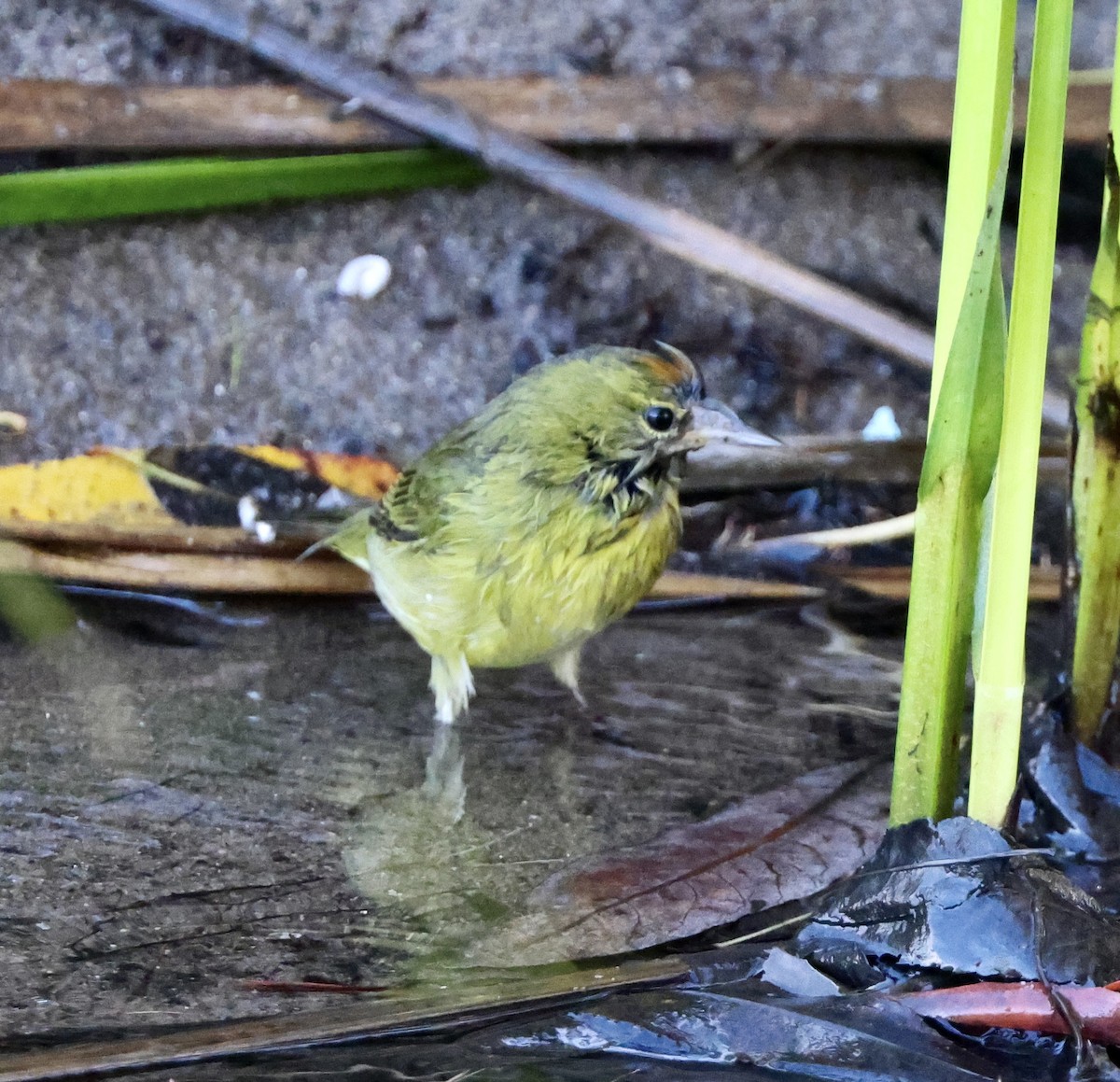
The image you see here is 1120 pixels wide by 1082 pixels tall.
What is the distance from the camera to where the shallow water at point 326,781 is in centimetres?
210

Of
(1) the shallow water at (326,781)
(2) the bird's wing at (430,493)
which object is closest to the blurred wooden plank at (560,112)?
(2) the bird's wing at (430,493)

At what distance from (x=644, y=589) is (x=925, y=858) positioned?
1.26 metres

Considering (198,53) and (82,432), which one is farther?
(198,53)

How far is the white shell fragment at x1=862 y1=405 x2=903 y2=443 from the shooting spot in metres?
4.42

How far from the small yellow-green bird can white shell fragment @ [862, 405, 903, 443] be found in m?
1.31

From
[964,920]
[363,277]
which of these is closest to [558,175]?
[363,277]

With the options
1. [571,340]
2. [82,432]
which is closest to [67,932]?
[82,432]

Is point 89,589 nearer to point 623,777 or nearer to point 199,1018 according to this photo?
point 623,777

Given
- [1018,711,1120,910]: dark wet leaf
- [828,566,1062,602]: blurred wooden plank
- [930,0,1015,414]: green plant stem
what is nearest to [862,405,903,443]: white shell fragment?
[828,566,1062,602]: blurred wooden plank

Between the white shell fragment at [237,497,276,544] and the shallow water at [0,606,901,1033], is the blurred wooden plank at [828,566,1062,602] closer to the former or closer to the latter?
the shallow water at [0,606,901,1033]

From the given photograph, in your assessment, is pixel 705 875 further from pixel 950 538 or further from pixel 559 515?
pixel 559 515

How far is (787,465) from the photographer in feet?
13.0

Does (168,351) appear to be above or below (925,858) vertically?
above

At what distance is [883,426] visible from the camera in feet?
Answer: 14.6
